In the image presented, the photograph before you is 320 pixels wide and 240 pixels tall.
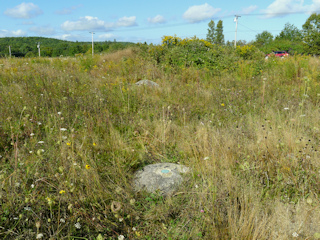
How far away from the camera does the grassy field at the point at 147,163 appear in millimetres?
1918

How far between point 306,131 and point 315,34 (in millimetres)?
46309

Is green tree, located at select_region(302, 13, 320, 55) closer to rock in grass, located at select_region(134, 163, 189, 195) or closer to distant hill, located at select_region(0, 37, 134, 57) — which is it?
rock in grass, located at select_region(134, 163, 189, 195)

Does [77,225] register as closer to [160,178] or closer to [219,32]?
[160,178]

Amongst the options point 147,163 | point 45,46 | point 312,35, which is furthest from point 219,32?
point 147,163

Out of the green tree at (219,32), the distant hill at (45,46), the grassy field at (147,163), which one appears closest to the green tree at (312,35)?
the green tree at (219,32)

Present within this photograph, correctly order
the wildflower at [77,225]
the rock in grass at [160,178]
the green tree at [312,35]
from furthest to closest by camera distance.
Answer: the green tree at [312,35] < the rock in grass at [160,178] < the wildflower at [77,225]

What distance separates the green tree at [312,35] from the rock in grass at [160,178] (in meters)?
44.7

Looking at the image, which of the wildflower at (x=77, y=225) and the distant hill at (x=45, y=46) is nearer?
the wildflower at (x=77, y=225)

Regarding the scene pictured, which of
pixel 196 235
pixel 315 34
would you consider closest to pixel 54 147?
pixel 196 235

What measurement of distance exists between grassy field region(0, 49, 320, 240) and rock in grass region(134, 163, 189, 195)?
0.34 feet

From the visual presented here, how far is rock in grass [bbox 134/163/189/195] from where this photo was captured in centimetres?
251

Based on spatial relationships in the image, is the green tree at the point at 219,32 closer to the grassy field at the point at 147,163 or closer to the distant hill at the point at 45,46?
the distant hill at the point at 45,46

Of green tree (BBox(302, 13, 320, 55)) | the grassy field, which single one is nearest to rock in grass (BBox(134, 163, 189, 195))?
the grassy field

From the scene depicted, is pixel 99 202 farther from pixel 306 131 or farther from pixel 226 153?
pixel 306 131
